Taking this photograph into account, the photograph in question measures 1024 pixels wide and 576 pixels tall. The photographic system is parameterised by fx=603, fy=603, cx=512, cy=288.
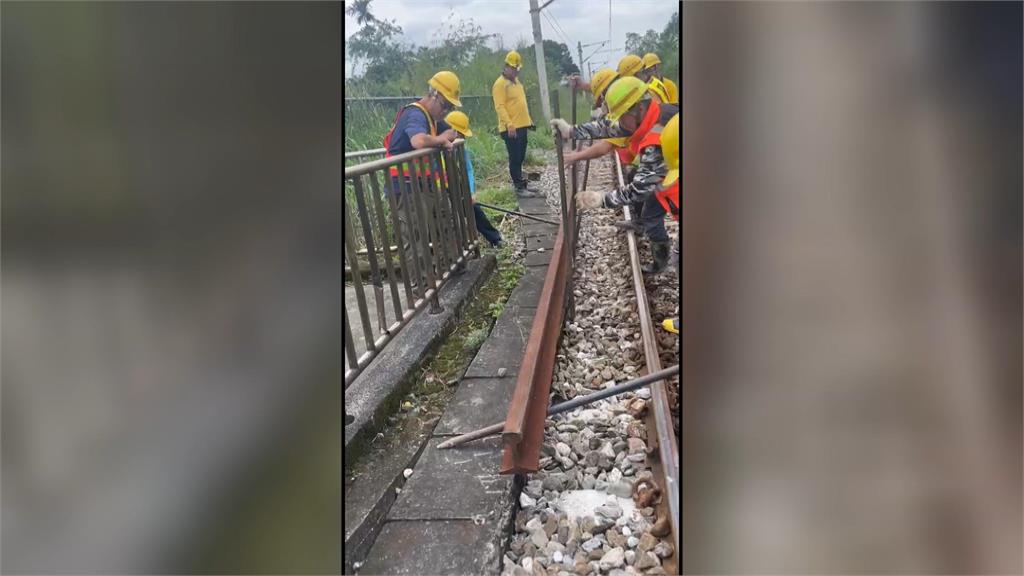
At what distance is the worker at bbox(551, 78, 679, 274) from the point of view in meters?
1.51

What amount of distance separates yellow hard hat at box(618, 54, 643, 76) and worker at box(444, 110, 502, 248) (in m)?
0.41

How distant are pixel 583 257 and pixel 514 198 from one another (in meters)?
0.24

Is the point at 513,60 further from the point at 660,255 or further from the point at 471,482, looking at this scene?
the point at 471,482

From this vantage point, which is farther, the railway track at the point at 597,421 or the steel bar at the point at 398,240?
the steel bar at the point at 398,240

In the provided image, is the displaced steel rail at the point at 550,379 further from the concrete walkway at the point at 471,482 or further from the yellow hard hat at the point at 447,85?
the yellow hard hat at the point at 447,85

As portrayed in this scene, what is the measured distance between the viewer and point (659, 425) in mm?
1513

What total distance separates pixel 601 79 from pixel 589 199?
0.99 ft

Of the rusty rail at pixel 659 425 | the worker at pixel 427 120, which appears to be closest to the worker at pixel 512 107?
the worker at pixel 427 120
